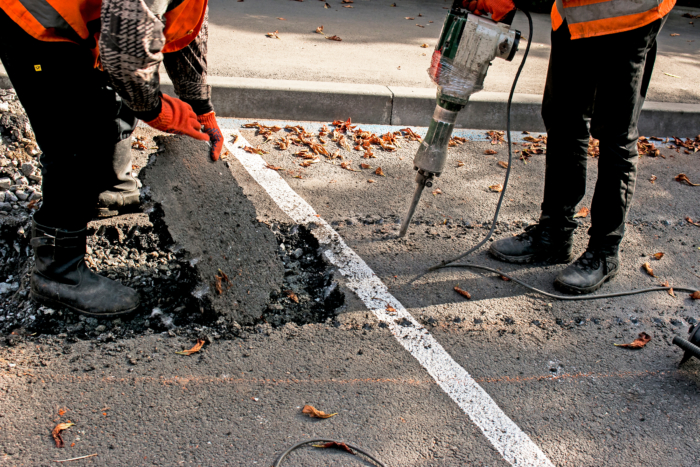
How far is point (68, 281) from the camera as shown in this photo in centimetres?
254

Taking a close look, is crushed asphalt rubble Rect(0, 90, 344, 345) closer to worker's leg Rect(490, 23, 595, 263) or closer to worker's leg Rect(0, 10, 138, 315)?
worker's leg Rect(0, 10, 138, 315)

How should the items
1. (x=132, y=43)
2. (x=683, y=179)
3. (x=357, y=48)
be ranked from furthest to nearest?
(x=357, y=48) → (x=683, y=179) → (x=132, y=43)

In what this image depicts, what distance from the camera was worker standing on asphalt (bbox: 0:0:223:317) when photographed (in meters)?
1.93

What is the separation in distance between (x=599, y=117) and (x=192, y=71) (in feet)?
7.54

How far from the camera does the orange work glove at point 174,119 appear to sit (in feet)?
8.31

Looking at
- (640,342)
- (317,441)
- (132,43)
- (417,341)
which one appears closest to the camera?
(132,43)

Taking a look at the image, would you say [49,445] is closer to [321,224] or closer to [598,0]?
[321,224]

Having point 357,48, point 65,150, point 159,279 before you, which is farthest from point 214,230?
point 357,48

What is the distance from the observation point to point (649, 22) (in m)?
2.51

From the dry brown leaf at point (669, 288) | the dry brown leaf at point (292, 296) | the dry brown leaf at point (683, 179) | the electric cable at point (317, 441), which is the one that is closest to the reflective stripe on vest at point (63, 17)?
the dry brown leaf at point (292, 296)

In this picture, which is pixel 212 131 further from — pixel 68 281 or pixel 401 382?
pixel 401 382

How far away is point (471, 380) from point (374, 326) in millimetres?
542

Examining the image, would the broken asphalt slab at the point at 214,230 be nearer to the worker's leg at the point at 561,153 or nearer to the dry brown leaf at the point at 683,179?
Result: the worker's leg at the point at 561,153

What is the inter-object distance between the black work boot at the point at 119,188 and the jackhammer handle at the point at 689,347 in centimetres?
309
